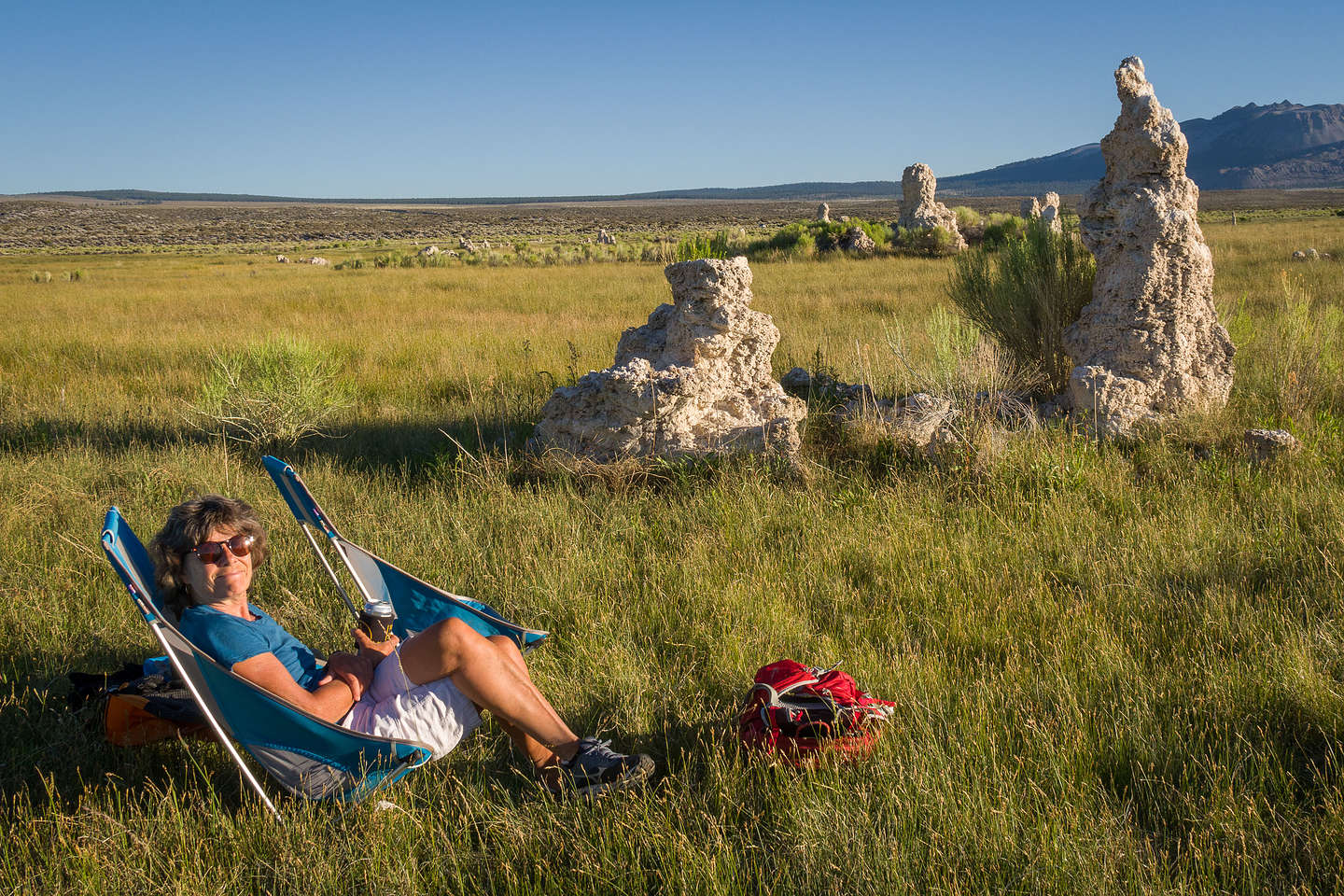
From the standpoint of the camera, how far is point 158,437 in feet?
24.9

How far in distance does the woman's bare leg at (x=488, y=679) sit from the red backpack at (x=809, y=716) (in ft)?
2.16

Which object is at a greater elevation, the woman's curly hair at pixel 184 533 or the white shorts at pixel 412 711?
the woman's curly hair at pixel 184 533

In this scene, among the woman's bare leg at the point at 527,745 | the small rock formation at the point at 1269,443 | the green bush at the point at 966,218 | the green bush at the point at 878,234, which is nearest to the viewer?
A: the woman's bare leg at the point at 527,745

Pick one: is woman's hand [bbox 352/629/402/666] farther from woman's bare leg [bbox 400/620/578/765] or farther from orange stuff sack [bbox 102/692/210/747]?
orange stuff sack [bbox 102/692/210/747]

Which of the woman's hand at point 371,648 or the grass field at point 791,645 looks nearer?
the grass field at point 791,645

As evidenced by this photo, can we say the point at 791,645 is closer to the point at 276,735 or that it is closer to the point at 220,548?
the point at 276,735

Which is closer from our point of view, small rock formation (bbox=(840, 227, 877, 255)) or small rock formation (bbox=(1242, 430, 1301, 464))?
small rock formation (bbox=(1242, 430, 1301, 464))

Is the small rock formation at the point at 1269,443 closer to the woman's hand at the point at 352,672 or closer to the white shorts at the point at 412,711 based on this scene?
the white shorts at the point at 412,711

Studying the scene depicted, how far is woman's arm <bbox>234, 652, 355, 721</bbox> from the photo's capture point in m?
2.75

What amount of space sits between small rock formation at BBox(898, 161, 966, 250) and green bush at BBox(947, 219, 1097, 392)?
828 inches

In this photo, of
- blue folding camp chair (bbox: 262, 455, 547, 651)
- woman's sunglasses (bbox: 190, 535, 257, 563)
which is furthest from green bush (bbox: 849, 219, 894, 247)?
woman's sunglasses (bbox: 190, 535, 257, 563)

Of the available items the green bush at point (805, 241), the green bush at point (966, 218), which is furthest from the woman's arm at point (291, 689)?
the green bush at point (966, 218)

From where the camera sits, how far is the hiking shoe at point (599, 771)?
279 cm

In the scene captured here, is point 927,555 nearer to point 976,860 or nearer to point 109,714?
point 976,860
